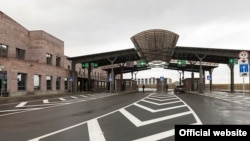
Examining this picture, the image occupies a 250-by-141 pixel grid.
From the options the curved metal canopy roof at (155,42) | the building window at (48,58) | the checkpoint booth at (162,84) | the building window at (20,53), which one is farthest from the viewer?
the checkpoint booth at (162,84)

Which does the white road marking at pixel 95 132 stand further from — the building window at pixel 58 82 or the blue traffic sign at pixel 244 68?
the building window at pixel 58 82

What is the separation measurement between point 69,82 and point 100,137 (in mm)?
46938

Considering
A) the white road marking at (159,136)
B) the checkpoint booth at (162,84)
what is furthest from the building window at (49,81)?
the white road marking at (159,136)

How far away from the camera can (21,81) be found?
36812 millimetres

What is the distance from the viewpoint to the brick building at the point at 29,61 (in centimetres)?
3378

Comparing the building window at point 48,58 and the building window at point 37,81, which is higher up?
the building window at point 48,58

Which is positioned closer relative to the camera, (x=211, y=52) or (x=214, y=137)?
(x=214, y=137)

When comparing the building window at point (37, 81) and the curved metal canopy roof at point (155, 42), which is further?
the curved metal canopy roof at point (155, 42)

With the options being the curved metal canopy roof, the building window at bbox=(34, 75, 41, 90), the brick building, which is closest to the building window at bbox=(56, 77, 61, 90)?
the brick building

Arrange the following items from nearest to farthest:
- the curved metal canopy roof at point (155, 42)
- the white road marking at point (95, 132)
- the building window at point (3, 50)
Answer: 1. the white road marking at point (95, 132)
2. the building window at point (3, 50)
3. the curved metal canopy roof at point (155, 42)

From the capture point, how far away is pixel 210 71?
236ft

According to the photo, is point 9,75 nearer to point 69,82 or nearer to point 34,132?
point 69,82

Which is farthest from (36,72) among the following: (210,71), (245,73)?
(210,71)

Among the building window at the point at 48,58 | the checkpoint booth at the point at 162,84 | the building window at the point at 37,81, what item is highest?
the building window at the point at 48,58
